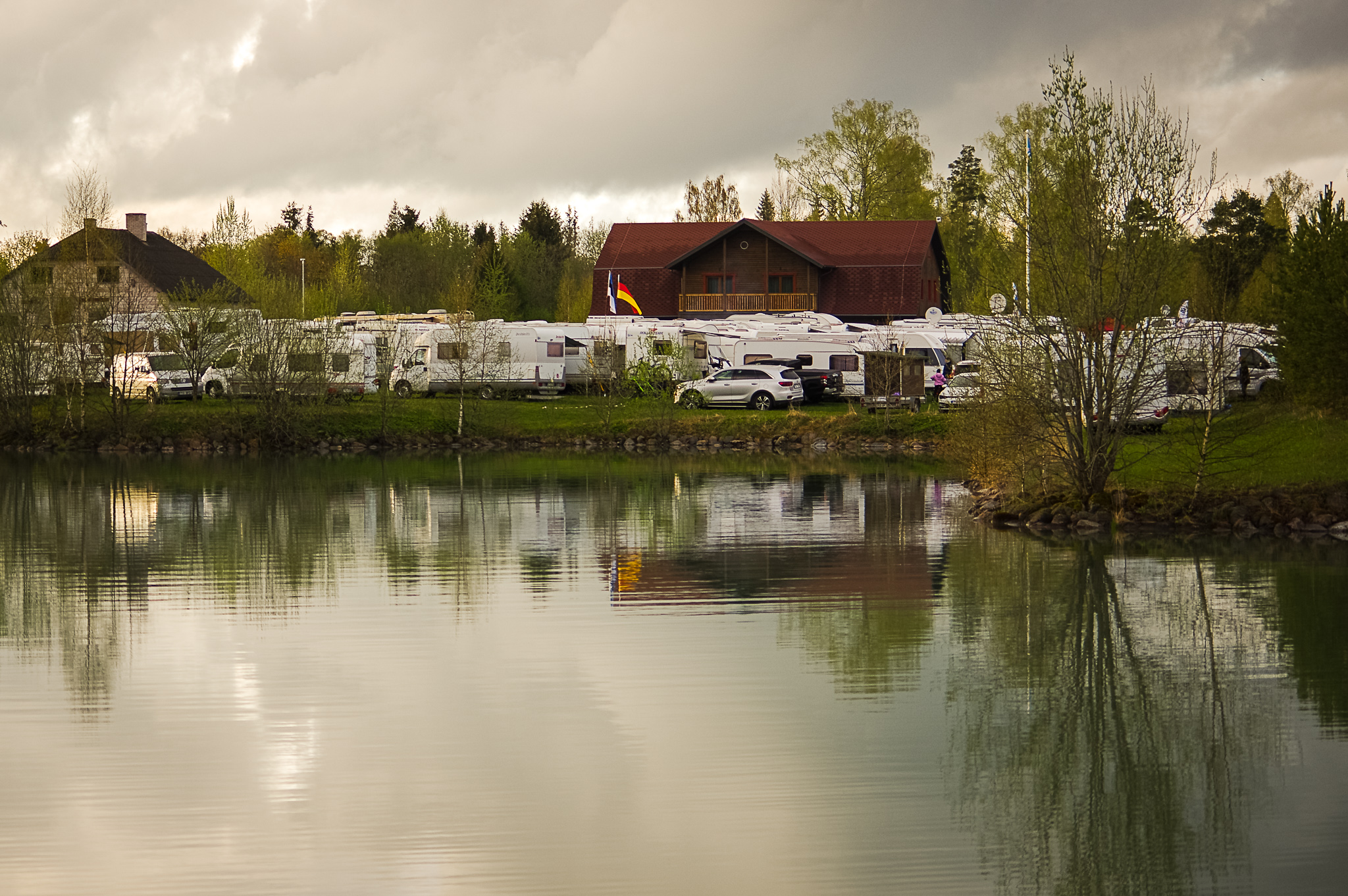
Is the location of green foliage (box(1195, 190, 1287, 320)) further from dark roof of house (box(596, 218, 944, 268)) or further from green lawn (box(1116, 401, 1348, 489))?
dark roof of house (box(596, 218, 944, 268))

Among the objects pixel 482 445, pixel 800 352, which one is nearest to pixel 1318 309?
pixel 800 352

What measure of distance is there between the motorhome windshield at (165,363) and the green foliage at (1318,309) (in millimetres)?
33514

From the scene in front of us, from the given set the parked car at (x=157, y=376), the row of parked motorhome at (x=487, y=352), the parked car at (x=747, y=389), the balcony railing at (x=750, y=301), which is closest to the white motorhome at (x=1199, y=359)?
the row of parked motorhome at (x=487, y=352)

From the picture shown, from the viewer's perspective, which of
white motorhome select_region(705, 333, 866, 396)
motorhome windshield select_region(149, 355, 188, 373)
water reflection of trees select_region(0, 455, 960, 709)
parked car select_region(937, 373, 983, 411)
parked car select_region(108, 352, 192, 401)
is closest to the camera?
water reflection of trees select_region(0, 455, 960, 709)

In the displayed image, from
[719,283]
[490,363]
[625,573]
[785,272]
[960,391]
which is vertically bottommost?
[625,573]

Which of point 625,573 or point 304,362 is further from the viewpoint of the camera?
point 304,362

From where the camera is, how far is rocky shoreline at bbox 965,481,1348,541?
20.4 metres

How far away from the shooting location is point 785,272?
62.2 meters

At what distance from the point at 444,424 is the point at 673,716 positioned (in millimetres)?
34280

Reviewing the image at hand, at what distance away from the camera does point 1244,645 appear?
42.2 ft

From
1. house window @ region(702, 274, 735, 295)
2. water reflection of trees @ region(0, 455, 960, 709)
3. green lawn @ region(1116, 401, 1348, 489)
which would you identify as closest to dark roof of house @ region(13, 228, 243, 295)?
house window @ region(702, 274, 735, 295)

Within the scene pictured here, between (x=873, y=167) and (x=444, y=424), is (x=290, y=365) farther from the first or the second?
(x=873, y=167)

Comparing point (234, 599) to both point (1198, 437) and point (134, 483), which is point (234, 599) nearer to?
point (1198, 437)

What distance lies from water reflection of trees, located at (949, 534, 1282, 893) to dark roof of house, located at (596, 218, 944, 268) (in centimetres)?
4653
